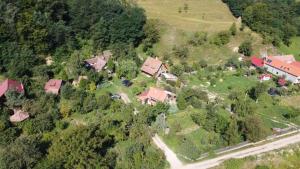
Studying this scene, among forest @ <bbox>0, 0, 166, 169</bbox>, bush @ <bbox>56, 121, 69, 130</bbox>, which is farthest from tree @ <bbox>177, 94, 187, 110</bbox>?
bush @ <bbox>56, 121, 69, 130</bbox>

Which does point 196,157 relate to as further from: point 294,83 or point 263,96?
point 294,83

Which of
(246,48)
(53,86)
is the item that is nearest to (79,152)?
(53,86)

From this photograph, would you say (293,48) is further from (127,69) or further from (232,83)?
(127,69)

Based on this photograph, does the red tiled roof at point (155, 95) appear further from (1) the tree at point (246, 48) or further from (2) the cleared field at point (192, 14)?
(1) the tree at point (246, 48)

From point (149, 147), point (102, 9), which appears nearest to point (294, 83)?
point (149, 147)

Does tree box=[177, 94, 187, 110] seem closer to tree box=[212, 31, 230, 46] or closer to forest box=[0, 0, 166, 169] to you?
forest box=[0, 0, 166, 169]

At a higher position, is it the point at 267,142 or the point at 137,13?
the point at 137,13
